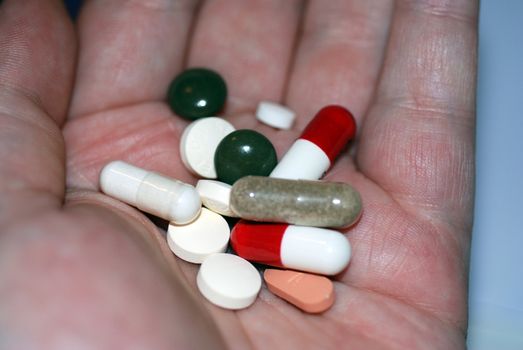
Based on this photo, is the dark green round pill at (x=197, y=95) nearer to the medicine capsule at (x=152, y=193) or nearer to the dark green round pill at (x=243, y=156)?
the dark green round pill at (x=243, y=156)

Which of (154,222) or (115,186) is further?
(154,222)

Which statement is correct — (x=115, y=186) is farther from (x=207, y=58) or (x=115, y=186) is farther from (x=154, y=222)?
(x=207, y=58)

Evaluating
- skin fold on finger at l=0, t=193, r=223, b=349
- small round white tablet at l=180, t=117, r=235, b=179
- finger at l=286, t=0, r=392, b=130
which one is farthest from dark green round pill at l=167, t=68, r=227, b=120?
skin fold on finger at l=0, t=193, r=223, b=349

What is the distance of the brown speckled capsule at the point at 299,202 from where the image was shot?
5.60 feet

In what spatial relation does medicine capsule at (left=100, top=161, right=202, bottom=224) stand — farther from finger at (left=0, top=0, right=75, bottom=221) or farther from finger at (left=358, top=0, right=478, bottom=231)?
finger at (left=358, top=0, right=478, bottom=231)

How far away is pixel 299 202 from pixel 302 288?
9.4 inches

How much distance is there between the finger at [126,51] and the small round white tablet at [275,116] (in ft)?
1.28

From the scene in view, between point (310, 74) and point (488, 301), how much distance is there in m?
1.18

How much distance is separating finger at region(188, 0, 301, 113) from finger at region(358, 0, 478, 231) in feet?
1.47

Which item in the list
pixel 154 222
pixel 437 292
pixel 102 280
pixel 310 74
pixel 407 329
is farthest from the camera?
pixel 310 74

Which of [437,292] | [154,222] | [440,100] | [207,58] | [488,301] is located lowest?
[488,301]

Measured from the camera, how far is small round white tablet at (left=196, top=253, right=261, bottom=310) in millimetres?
1623

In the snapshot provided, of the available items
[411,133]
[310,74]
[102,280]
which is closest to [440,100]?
[411,133]

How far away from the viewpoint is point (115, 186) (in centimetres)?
181
